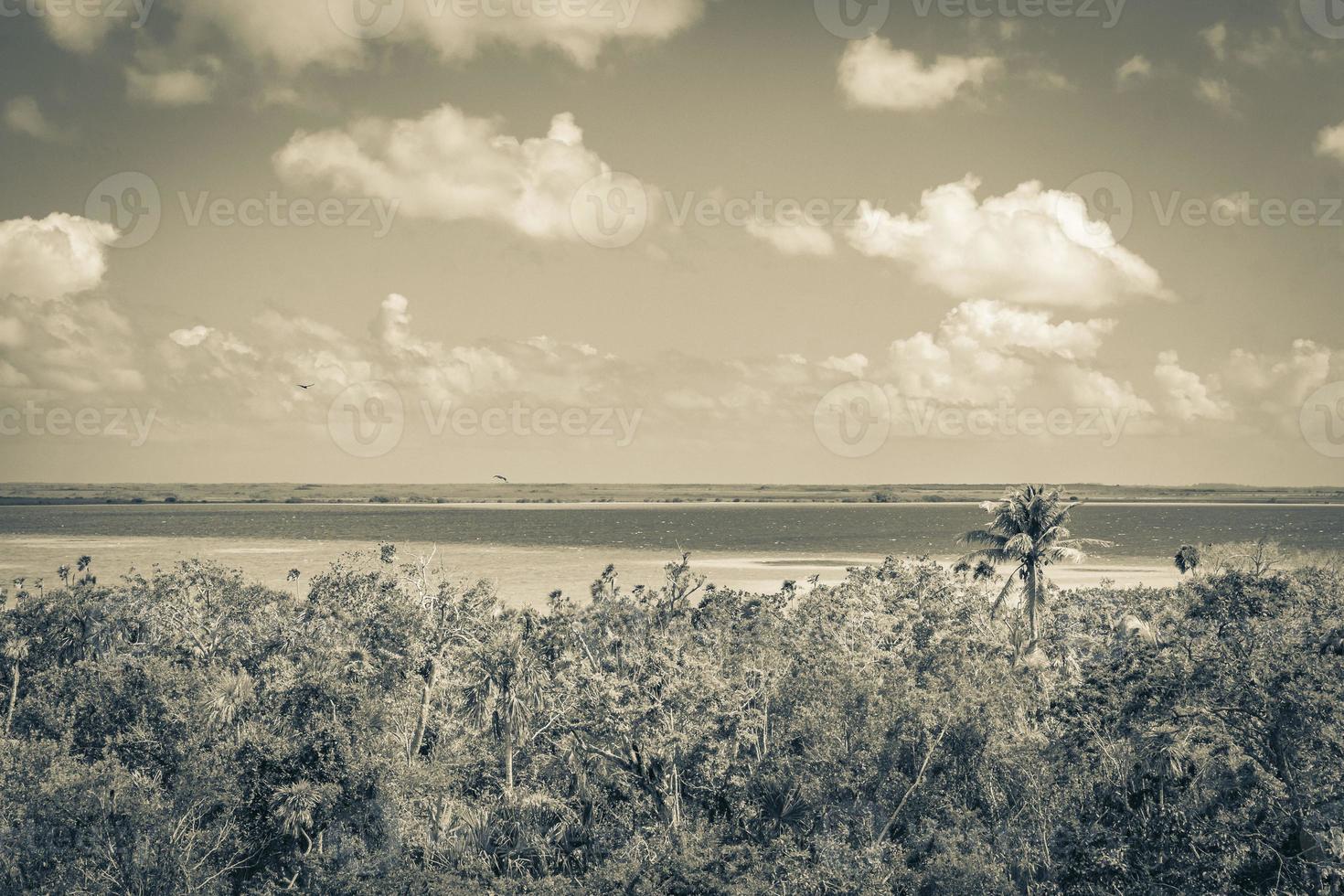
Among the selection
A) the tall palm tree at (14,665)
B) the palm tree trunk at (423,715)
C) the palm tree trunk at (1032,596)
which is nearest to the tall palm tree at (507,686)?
the palm tree trunk at (423,715)

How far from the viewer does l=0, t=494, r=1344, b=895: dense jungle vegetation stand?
Answer: 1972 cm

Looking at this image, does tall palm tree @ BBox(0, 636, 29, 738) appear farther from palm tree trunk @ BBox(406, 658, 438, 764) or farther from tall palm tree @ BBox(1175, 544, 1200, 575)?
tall palm tree @ BBox(1175, 544, 1200, 575)

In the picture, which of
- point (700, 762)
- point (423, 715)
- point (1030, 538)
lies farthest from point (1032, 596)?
point (423, 715)

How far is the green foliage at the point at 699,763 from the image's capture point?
776 inches

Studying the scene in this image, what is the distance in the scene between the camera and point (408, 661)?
105 feet

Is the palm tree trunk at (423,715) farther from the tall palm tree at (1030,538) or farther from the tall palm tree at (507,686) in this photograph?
the tall palm tree at (1030,538)

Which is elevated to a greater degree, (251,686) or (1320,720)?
(1320,720)

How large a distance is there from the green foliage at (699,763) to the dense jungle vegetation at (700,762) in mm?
82

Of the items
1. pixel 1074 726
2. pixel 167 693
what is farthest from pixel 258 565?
pixel 1074 726

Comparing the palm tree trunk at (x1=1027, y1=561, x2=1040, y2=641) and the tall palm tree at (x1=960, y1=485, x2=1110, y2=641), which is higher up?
the tall palm tree at (x1=960, y1=485, x2=1110, y2=641)

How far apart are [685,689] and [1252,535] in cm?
18679

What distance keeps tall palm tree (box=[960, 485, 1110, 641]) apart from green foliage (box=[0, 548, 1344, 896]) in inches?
308

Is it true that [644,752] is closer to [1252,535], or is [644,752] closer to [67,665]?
[67,665]

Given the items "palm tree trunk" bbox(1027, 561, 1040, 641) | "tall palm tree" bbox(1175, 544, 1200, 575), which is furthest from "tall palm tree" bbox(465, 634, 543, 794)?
"tall palm tree" bbox(1175, 544, 1200, 575)
